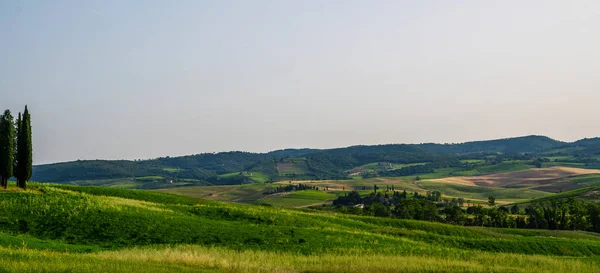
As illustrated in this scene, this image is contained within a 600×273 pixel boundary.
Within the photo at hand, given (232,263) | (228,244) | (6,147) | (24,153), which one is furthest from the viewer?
(24,153)

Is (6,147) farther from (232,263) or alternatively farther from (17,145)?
(232,263)

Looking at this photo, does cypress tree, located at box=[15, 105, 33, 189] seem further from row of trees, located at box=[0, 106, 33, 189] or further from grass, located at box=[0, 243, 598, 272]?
grass, located at box=[0, 243, 598, 272]

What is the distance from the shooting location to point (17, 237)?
36125mm

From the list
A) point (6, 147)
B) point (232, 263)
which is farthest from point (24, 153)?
point (232, 263)

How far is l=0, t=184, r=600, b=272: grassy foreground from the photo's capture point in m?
26.7

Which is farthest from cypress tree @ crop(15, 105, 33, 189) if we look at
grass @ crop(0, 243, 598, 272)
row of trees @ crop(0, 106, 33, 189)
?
grass @ crop(0, 243, 598, 272)

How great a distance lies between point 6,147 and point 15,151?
2.27m

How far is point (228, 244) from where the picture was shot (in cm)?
3931

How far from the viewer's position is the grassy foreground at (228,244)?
26.7 meters

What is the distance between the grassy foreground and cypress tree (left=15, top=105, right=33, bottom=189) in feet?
7.50

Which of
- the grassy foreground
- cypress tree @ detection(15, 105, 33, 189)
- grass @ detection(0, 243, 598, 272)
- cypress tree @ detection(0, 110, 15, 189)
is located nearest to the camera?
grass @ detection(0, 243, 598, 272)

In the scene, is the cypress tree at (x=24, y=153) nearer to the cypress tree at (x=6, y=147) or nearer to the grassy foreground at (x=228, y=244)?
the cypress tree at (x=6, y=147)

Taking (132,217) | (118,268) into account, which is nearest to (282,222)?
(132,217)

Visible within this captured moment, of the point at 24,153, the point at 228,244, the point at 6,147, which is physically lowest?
the point at 228,244
